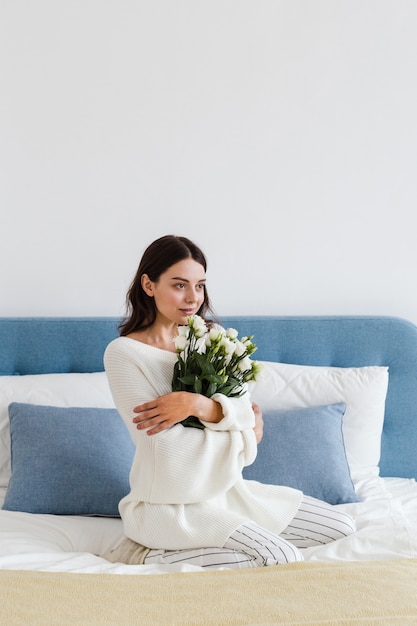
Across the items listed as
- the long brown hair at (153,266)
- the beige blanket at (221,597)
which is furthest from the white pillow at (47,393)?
the beige blanket at (221,597)

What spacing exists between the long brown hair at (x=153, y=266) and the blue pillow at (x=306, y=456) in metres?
0.64

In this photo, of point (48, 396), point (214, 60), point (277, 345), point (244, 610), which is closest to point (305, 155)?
point (214, 60)

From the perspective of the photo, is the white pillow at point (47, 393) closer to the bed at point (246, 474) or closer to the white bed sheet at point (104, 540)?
the bed at point (246, 474)

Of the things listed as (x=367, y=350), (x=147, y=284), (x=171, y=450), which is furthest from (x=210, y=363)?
(x=367, y=350)

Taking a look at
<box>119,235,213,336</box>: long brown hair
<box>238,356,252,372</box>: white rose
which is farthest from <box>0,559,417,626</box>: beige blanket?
<box>119,235,213,336</box>: long brown hair

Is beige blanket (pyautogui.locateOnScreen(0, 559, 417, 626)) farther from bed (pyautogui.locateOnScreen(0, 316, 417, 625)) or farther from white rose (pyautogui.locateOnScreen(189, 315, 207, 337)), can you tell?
white rose (pyautogui.locateOnScreen(189, 315, 207, 337))

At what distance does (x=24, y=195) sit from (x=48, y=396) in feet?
2.71

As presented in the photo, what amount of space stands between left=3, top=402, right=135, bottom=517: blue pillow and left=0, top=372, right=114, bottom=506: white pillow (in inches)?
3.5

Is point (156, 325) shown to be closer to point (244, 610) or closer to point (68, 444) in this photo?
point (68, 444)

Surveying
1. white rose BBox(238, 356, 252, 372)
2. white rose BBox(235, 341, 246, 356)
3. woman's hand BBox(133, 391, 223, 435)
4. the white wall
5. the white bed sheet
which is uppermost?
the white wall

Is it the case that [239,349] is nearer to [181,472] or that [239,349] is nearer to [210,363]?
[210,363]

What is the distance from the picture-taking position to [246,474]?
2.61 metres

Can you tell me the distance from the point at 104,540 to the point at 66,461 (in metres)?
0.33

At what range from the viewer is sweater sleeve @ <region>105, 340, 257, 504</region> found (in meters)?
2.08
